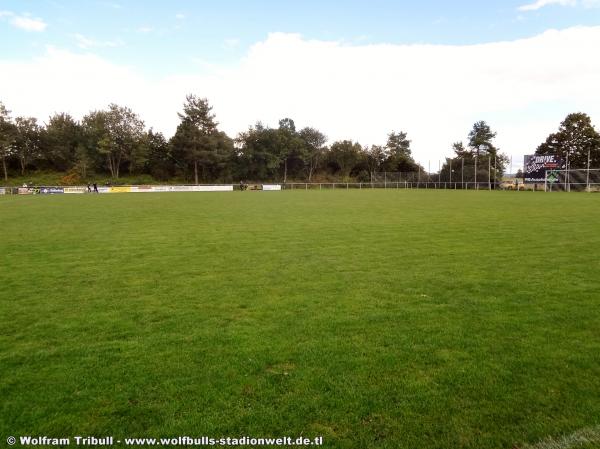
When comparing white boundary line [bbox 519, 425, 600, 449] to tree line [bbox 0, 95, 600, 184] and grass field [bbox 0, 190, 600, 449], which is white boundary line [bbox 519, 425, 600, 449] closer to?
grass field [bbox 0, 190, 600, 449]

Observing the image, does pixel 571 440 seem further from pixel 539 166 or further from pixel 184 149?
pixel 184 149

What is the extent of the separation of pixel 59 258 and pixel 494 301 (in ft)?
27.1

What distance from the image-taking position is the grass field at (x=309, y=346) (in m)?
2.95

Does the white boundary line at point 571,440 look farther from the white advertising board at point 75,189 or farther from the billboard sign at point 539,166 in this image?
the white advertising board at point 75,189

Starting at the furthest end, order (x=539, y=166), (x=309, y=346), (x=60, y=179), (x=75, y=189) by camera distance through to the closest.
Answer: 1. (x=60, y=179)
2. (x=75, y=189)
3. (x=539, y=166)
4. (x=309, y=346)

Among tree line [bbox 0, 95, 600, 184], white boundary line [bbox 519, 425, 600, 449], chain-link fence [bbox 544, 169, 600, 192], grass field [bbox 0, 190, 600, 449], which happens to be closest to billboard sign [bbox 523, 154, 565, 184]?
chain-link fence [bbox 544, 169, 600, 192]

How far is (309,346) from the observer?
416 centimetres

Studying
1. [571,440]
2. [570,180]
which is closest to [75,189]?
[571,440]

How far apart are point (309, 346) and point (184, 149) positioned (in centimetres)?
6808

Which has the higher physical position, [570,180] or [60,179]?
[60,179]

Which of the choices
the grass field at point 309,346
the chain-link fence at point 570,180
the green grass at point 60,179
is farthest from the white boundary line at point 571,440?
the green grass at point 60,179

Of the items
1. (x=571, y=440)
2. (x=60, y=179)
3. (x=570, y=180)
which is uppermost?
A: (x=60, y=179)

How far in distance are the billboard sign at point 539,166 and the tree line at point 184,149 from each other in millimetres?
14528

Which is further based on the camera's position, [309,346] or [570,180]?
[570,180]
